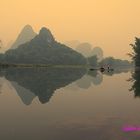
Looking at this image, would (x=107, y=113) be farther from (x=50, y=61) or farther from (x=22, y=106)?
(x=50, y=61)

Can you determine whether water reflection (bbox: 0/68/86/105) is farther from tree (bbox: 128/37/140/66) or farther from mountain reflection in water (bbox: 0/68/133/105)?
tree (bbox: 128/37/140/66)

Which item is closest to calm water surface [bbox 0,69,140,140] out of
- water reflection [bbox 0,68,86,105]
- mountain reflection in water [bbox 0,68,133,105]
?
water reflection [bbox 0,68,86,105]

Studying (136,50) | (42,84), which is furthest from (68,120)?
(136,50)

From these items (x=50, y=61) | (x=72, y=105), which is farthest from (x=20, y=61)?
(x=72, y=105)

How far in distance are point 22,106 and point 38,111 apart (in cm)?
217

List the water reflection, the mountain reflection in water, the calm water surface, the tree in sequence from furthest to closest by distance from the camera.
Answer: the tree < the mountain reflection in water < the water reflection < the calm water surface

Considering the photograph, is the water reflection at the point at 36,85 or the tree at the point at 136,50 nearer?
the water reflection at the point at 36,85

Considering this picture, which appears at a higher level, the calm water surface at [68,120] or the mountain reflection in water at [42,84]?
the mountain reflection in water at [42,84]

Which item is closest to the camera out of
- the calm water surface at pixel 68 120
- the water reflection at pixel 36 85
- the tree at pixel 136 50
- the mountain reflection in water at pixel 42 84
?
the calm water surface at pixel 68 120

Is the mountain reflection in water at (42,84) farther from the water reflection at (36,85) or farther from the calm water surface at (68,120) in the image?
the calm water surface at (68,120)

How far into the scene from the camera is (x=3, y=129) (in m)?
13.0

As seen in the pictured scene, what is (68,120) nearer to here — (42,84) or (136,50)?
(42,84)

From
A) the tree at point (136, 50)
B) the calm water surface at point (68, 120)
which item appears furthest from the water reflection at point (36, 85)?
the tree at point (136, 50)

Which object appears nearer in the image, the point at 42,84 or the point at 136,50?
the point at 42,84
